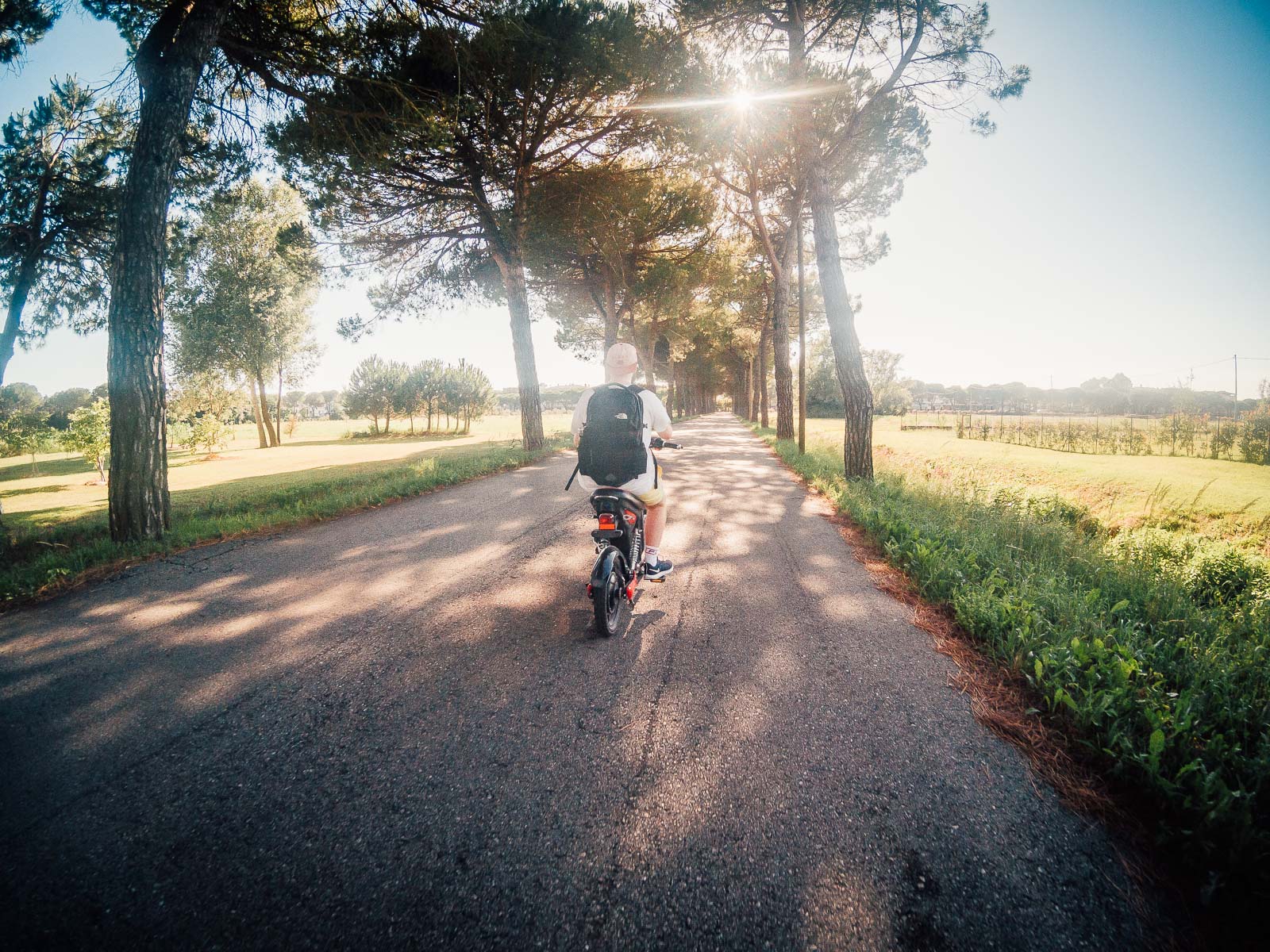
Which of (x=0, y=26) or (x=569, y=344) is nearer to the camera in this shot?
(x=0, y=26)

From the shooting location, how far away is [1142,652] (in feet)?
8.82

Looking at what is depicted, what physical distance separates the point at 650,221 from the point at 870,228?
8699 mm

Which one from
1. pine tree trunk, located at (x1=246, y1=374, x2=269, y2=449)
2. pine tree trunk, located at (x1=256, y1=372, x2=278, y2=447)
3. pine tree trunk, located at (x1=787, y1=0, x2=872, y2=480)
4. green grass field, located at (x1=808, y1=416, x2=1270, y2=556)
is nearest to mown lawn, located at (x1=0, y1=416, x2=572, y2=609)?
pine tree trunk, located at (x1=787, y1=0, x2=872, y2=480)

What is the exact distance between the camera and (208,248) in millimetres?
24344

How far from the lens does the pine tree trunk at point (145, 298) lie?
17.8 ft

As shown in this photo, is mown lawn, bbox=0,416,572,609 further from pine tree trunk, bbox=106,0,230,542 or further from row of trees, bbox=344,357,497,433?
row of trees, bbox=344,357,497,433

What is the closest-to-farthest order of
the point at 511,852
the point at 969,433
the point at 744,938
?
the point at 744,938, the point at 511,852, the point at 969,433

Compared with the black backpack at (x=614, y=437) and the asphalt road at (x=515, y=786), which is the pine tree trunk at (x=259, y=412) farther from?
the black backpack at (x=614, y=437)

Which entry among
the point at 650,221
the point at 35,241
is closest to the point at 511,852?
the point at 35,241

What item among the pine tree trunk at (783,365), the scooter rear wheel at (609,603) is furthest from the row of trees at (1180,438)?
the scooter rear wheel at (609,603)

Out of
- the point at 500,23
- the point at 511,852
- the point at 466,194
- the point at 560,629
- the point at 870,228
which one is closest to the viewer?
the point at 511,852

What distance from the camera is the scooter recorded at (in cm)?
323

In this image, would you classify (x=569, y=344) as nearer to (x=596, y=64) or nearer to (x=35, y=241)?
(x=596, y=64)

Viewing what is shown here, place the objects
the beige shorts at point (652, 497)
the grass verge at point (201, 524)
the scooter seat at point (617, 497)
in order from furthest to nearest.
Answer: the grass verge at point (201, 524), the beige shorts at point (652, 497), the scooter seat at point (617, 497)
